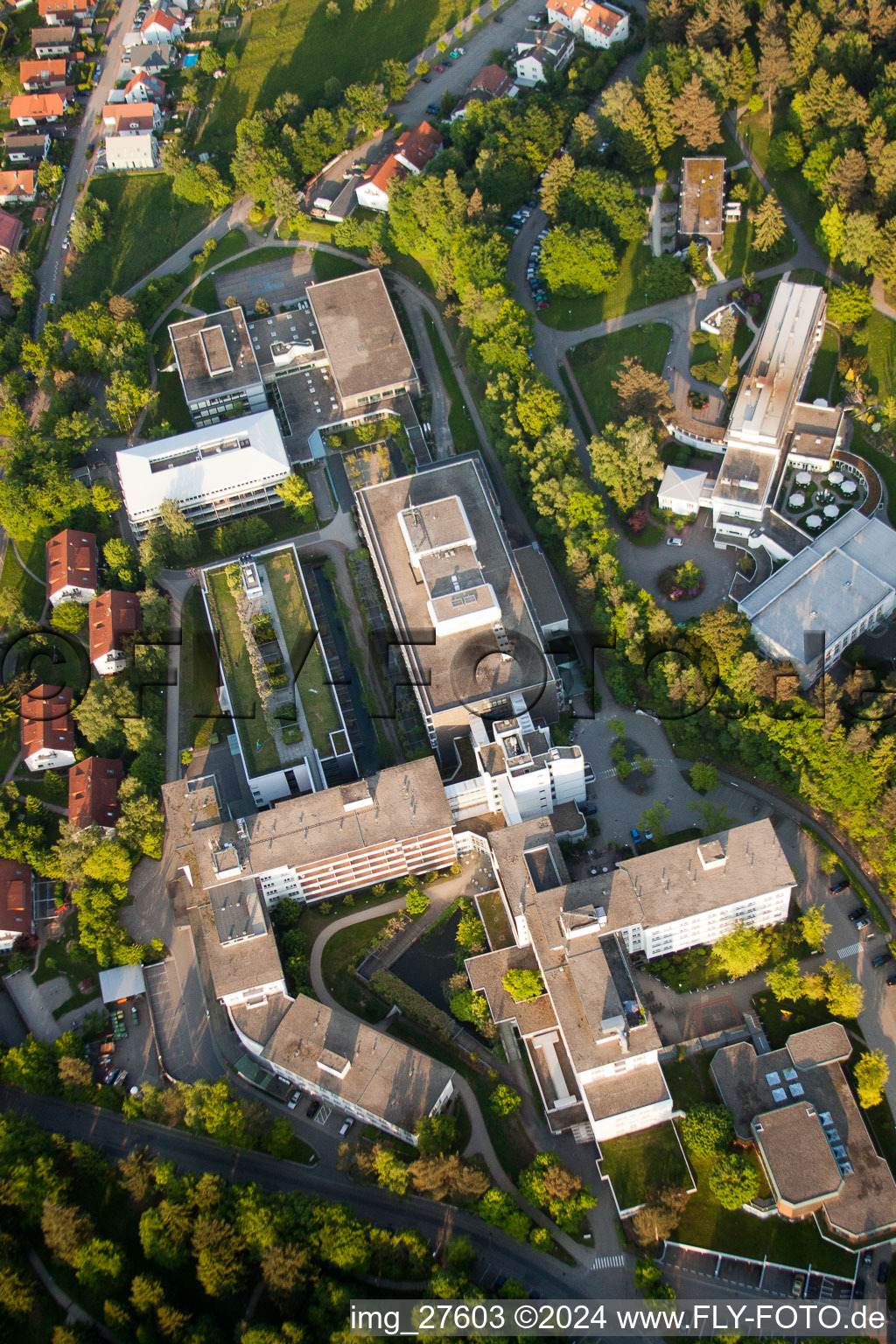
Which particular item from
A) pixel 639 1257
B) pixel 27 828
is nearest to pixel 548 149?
pixel 27 828

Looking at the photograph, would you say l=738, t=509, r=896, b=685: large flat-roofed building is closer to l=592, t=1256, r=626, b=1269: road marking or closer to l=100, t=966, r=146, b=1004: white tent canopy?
l=592, t=1256, r=626, b=1269: road marking

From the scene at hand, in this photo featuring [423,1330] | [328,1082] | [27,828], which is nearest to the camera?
[423,1330]

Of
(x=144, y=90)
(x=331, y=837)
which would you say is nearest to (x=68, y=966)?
(x=331, y=837)

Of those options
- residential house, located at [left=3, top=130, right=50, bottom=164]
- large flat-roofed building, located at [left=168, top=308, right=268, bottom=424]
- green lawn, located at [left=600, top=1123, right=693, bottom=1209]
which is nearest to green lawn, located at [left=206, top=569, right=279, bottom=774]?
large flat-roofed building, located at [left=168, top=308, right=268, bottom=424]

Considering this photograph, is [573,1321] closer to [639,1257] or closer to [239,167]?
[639,1257]

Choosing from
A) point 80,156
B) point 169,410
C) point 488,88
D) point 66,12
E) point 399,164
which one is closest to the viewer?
point 169,410

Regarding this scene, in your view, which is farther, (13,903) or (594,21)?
(594,21)

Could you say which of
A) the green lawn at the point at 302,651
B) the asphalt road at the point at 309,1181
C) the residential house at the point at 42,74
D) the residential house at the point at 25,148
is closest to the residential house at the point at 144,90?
the residential house at the point at 42,74

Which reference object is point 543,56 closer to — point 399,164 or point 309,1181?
point 399,164
